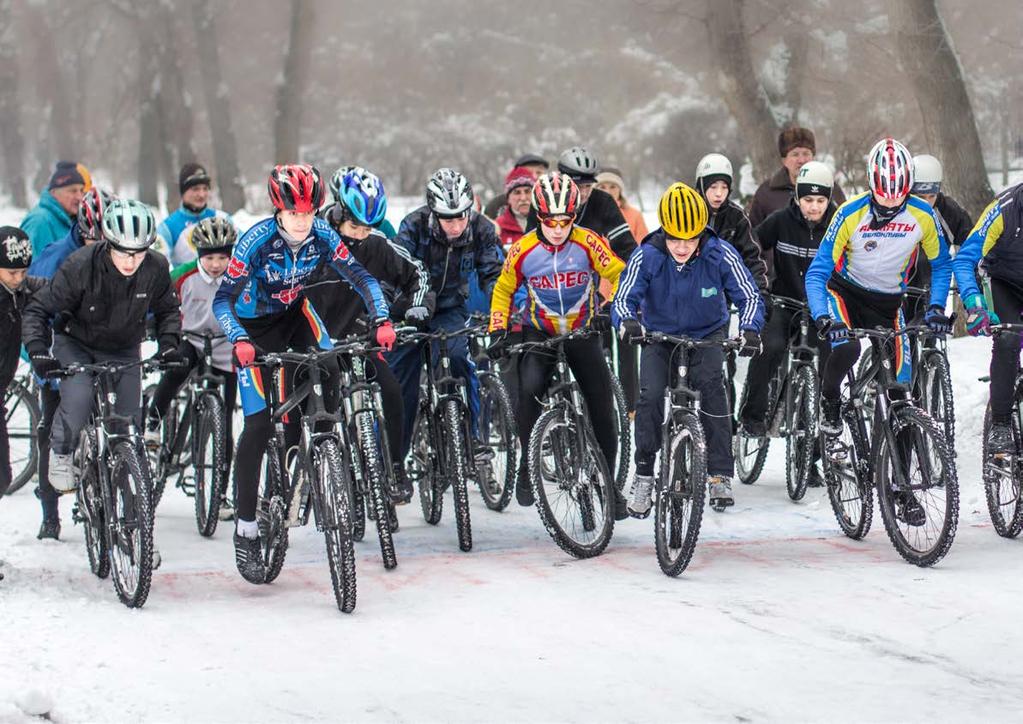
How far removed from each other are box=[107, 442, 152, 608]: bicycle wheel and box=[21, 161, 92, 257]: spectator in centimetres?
416

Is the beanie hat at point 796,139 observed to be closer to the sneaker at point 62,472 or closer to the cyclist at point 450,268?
the cyclist at point 450,268

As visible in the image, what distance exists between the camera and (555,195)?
8.92 metres

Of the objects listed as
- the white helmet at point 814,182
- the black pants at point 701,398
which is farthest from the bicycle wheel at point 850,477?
the white helmet at point 814,182

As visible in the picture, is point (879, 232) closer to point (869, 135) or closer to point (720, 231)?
point (720, 231)

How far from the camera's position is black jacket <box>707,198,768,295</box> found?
409 inches

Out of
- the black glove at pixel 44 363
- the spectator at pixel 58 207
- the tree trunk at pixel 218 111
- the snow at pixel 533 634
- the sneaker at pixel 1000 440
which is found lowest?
the snow at pixel 533 634

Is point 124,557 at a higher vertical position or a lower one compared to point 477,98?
lower

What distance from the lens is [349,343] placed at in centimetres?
783

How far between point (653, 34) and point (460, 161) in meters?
21.5

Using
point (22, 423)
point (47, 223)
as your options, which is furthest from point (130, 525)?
point (22, 423)

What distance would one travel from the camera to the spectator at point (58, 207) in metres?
11.6

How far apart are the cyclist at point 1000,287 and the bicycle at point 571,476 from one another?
2267 mm

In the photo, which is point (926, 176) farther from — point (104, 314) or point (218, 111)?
point (218, 111)

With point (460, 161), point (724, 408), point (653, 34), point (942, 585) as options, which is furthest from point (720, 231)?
point (460, 161)
